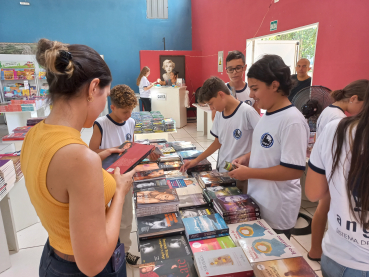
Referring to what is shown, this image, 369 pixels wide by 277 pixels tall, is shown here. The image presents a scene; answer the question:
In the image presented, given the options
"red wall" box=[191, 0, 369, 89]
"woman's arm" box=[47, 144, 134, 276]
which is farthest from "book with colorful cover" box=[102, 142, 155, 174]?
"red wall" box=[191, 0, 369, 89]

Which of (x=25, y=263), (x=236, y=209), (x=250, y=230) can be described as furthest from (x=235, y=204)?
(x=25, y=263)

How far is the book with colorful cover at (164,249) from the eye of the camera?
1.06 metres

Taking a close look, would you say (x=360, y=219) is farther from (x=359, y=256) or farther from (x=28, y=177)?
(x=28, y=177)

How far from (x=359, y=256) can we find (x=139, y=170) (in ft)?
4.67

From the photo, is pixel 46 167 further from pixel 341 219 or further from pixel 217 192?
pixel 217 192

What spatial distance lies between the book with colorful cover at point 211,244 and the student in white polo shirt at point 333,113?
113 cm

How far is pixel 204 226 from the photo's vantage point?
46.8 inches

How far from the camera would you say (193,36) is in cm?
848

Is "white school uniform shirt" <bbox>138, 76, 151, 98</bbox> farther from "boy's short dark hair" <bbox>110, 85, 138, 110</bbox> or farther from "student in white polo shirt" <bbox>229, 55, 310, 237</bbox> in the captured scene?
"student in white polo shirt" <bbox>229, 55, 310, 237</bbox>

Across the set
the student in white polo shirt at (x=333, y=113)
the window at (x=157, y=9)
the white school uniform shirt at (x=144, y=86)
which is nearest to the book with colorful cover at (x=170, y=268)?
the student in white polo shirt at (x=333, y=113)

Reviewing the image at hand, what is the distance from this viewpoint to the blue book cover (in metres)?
1.14

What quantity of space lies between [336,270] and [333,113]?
1.53 metres

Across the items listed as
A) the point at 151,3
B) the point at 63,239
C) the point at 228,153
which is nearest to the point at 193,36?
the point at 151,3

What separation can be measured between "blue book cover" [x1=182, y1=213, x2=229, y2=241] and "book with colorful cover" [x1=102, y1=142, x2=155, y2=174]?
0.42 meters
